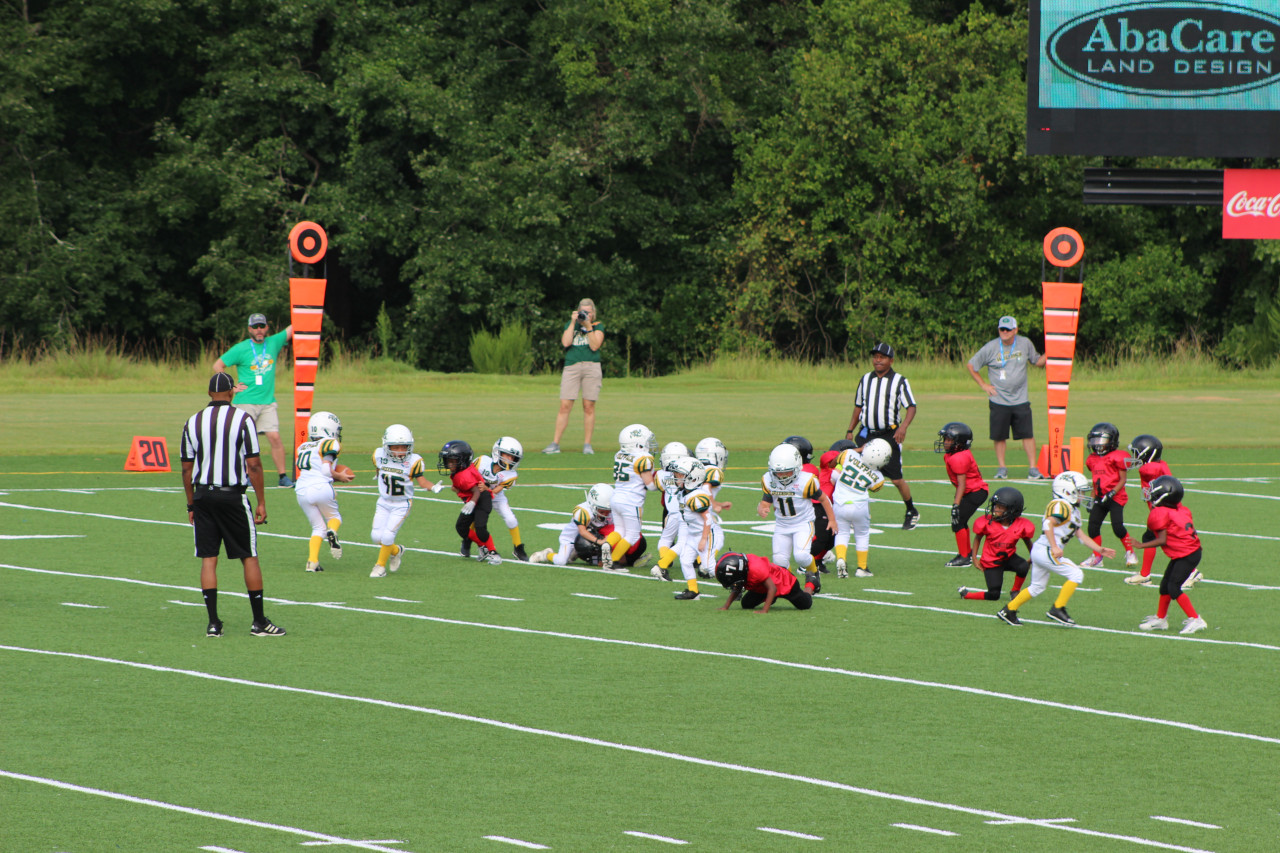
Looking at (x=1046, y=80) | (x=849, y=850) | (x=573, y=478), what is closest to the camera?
(x=849, y=850)

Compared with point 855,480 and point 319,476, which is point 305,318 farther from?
point 855,480

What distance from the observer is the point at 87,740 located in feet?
25.8

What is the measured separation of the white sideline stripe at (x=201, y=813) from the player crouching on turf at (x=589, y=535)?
22.5 ft

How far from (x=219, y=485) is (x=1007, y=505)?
19.0ft

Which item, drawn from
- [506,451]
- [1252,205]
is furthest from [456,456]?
[1252,205]

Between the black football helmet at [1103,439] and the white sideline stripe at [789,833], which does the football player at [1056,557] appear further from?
the white sideline stripe at [789,833]

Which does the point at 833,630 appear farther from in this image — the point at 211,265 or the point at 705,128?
the point at 705,128

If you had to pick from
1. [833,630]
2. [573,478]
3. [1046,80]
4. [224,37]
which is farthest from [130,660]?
[224,37]

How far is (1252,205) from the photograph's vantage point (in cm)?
2975

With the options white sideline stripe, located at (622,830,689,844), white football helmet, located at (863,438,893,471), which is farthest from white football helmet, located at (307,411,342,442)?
white sideline stripe, located at (622,830,689,844)

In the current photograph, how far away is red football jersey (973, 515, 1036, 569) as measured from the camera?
11.9m

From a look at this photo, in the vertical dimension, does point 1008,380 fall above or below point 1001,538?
above

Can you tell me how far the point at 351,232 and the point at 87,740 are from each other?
117ft

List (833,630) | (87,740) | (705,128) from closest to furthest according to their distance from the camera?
1. (87,740)
2. (833,630)
3. (705,128)
